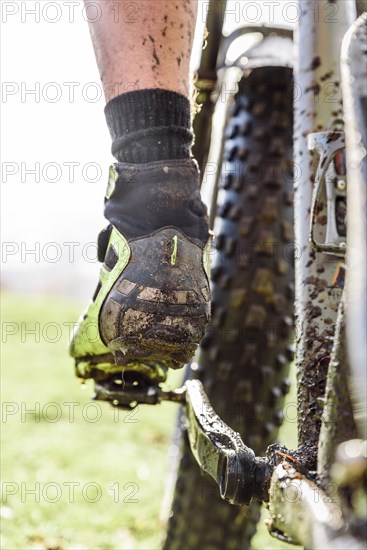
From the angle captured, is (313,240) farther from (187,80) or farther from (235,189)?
(235,189)

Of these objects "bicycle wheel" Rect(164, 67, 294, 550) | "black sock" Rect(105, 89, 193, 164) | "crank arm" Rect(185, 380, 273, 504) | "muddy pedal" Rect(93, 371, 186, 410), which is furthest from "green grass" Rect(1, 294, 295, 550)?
"black sock" Rect(105, 89, 193, 164)

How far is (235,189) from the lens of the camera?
1.55 metres

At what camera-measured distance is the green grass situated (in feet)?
6.20

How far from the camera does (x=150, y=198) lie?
2.91 ft

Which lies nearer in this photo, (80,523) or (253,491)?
(253,491)

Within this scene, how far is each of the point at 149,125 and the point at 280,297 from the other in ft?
2.23

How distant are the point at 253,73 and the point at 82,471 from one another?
1.50 m

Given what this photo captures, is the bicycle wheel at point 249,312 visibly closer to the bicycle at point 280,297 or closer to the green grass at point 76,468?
the bicycle at point 280,297

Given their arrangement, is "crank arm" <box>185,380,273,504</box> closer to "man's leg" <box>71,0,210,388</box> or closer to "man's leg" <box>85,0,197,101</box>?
"man's leg" <box>71,0,210,388</box>

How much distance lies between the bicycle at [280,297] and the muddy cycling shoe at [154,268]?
148 mm

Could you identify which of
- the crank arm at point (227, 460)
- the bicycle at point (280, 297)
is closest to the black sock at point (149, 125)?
the bicycle at point (280, 297)

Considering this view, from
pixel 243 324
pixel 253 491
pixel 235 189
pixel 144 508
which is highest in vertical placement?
pixel 235 189

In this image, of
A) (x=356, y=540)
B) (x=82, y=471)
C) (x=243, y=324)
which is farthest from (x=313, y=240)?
(x=82, y=471)

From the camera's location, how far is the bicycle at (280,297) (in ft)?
1.81
